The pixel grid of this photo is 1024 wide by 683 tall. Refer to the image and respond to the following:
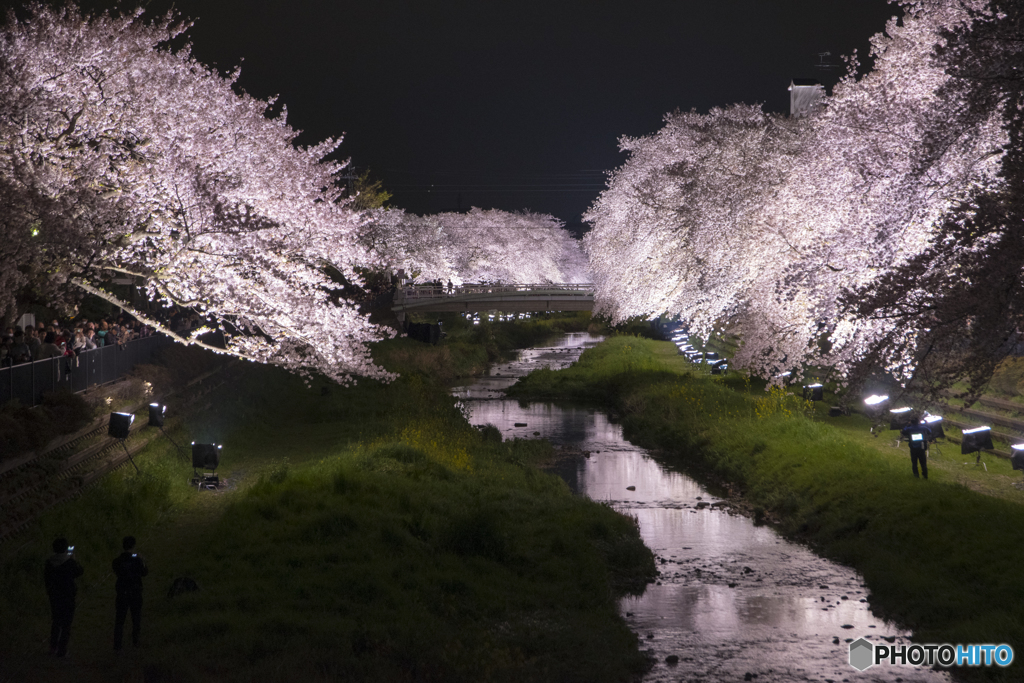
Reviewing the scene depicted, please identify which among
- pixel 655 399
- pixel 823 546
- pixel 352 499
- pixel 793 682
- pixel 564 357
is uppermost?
pixel 564 357

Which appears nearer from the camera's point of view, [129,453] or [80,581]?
[80,581]

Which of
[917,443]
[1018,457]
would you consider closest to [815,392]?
[1018,457]

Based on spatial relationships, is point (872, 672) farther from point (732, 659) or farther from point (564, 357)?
point (564, 357)

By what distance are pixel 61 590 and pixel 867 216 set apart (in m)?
14.0

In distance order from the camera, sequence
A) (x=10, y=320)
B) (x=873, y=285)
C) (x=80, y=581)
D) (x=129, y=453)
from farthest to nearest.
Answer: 1. (x=129, y=453)
2. (x=10, y=320)
3. (x=80, y=581)
4. (x=873, y=285)

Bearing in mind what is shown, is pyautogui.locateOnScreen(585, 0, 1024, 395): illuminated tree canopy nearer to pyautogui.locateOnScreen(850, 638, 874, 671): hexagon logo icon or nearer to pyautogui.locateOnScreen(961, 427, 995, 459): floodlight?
pyautogui.locateOnScreen(961, 427, 995, 459): floodlight

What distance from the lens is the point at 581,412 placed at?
34.6 metres

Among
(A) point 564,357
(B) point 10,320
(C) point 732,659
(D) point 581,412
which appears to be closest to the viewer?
(C) point 732,659

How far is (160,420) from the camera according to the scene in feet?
57.4

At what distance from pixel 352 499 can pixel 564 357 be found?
134 feet

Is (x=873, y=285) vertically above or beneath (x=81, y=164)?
beneath

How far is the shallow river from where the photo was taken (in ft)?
37.4

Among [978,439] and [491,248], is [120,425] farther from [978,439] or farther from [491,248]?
[491,248]

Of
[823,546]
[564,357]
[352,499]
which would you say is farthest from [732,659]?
[564,357]
